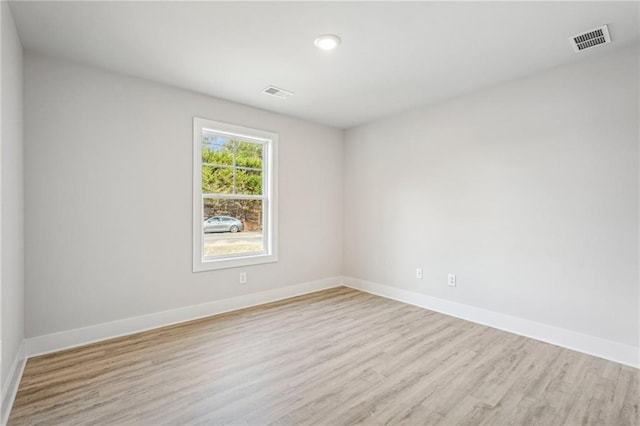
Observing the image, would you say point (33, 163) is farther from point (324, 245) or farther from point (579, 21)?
point (579, 21)

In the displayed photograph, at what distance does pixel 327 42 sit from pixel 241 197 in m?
2.22

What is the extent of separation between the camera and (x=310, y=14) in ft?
7.16

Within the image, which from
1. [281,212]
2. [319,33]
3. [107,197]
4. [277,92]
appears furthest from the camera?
[281,212]

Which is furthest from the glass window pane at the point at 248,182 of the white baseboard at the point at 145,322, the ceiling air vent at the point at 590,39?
the ceiling air vent at the point at 590,39

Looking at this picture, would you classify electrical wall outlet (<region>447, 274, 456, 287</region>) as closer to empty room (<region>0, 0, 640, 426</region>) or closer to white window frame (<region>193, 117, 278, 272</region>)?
empty room (<region>0, 0, 640, 426</region>)

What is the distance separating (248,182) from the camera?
4.14 m

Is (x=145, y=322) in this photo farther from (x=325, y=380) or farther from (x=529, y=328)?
(x=529, y=328)

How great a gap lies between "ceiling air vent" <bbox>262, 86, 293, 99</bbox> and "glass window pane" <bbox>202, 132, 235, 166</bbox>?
829mm

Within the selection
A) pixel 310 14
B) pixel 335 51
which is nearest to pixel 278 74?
pixel 335 51

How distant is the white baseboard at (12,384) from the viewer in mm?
1874

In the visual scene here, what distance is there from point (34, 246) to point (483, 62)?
426 cm

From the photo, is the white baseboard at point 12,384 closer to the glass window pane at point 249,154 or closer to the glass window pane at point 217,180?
the glass window pane at point 217,180

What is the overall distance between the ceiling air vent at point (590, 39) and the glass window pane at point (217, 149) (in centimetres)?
351

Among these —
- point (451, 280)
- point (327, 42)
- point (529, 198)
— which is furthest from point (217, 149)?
point (529, 198)
